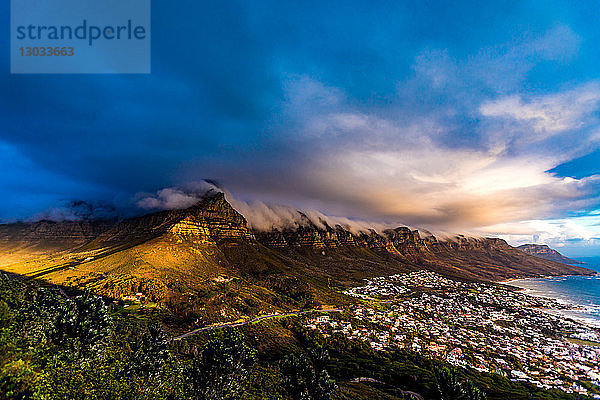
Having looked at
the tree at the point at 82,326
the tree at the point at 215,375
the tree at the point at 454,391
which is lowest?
the tree at the point at 454,391

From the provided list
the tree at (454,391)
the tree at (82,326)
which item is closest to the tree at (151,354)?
the tree at (82,326)

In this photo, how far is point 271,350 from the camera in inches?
6038

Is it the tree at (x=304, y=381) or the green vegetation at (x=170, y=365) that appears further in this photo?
the tree at (x=304, y=381)

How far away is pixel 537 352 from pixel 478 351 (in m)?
38.6

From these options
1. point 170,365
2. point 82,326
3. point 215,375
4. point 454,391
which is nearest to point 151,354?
point 170,365

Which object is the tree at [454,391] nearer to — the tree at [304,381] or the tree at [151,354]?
the tree at [304,381]

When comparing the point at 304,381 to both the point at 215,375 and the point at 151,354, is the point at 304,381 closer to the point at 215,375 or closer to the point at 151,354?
the point at 215,375

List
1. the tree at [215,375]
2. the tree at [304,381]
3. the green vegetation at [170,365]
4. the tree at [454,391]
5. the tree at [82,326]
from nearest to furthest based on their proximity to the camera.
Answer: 1. the green vegetation at [170,365]
2. the tree at [82,326]
3. the tree at [215,375]
4. the tree at [304,381]
5. the tree at [454,391]

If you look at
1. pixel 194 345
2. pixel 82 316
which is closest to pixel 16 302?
pixel 82 316

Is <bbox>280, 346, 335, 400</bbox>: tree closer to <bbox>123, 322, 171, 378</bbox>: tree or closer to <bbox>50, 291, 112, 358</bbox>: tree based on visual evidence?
<bbox>123, 322, 171, 378</bbox>: tree

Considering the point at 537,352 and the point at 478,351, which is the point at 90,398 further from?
the point at 537,352

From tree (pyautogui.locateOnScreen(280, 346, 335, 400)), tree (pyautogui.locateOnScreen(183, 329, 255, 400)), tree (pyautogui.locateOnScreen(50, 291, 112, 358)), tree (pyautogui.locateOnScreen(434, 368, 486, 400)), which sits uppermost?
tree (pyautogui.locateOnScreen(50, 291, 112, 358))

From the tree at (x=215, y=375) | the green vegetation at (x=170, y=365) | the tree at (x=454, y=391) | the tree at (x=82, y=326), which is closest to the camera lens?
the green vegetation at (x=170, y=365)

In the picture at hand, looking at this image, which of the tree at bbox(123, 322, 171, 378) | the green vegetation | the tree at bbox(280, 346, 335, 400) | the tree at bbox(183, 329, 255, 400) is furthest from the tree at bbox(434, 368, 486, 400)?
the tree at bbox(123, 322, 171, 378)
